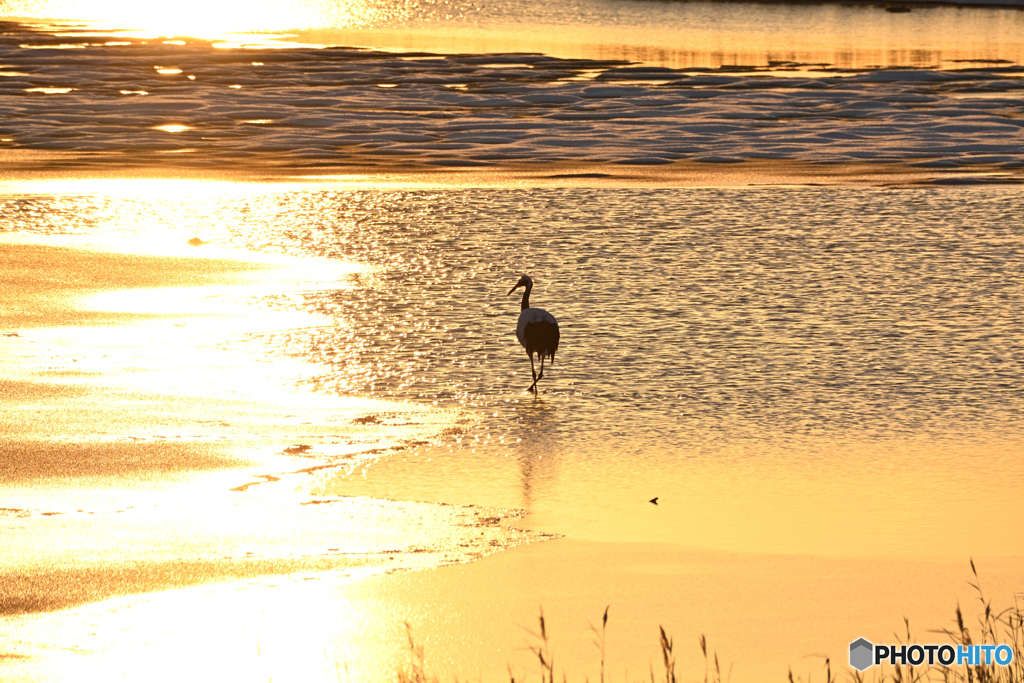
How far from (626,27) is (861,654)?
39618mm

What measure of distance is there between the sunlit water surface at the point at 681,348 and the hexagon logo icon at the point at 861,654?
1.05 m

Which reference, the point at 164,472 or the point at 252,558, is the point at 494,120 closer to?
the point at 164,472

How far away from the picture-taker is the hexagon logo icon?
5.58m

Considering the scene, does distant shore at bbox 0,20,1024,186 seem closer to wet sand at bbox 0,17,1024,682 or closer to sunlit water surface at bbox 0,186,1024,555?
sunlit water surface at bbox 0,186,1024,555

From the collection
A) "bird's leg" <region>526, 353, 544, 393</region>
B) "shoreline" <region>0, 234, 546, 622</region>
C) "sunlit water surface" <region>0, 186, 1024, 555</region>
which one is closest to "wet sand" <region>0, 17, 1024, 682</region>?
"shoreline" <region>0, 234, 546, 622</region>

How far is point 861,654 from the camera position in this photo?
5656 mm

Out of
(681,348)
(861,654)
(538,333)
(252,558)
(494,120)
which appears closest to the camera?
(861,654)

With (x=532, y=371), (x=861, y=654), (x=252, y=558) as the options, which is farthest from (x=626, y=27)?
(x=861, y=654)

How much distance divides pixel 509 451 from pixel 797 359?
2674 mm

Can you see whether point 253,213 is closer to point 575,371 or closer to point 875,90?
point 575,371

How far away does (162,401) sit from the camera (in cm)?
908

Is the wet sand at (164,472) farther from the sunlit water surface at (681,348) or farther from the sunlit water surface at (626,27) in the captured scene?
the sunlit water surface at (626,27)

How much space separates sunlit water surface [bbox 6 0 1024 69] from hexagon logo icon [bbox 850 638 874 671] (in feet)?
92.9

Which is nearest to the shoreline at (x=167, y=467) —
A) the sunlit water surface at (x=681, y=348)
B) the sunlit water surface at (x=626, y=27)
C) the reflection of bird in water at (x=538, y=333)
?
the sunlit water surface at (x=681, y=348)
